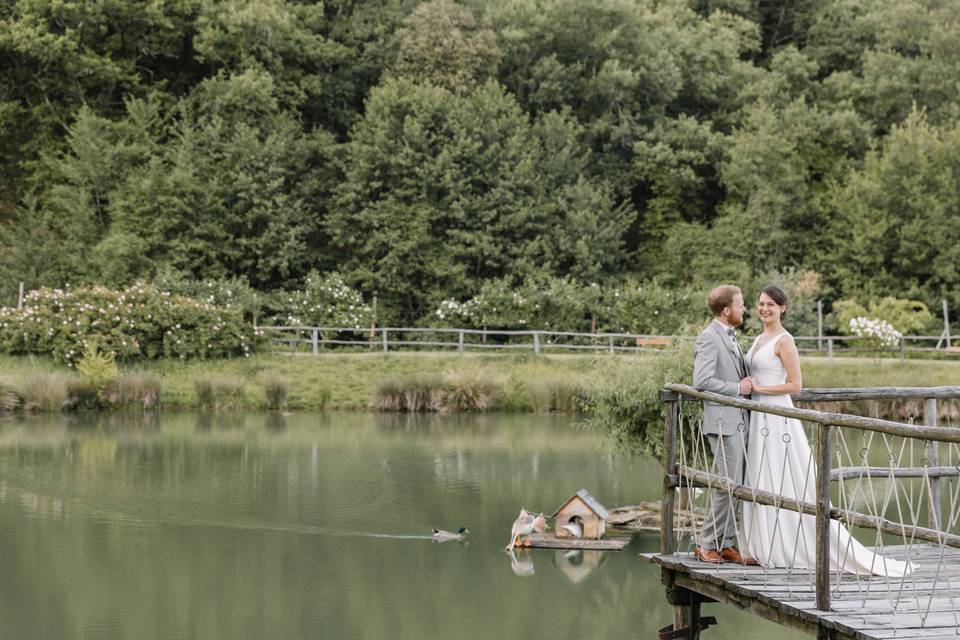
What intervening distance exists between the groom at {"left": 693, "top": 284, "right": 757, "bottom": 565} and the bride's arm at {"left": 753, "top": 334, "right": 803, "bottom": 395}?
15cm

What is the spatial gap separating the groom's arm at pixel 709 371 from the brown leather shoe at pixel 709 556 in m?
0.95

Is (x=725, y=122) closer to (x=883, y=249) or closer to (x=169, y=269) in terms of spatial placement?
(x=883, y=249)

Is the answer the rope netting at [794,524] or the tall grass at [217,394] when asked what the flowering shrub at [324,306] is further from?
the rope netting at [794,524]

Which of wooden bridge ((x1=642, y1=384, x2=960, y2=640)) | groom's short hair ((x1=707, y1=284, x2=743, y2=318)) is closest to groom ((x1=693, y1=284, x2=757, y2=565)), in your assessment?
groom's short hair ((x1=707, y1=284, x2=743, y2=318))

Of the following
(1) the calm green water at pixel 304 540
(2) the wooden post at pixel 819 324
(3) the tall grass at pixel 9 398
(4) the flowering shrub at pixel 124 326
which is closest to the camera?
(1) the calm green water at pixel 304 540

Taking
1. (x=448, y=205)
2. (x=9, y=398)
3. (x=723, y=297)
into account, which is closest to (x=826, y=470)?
(x=723, y=297)

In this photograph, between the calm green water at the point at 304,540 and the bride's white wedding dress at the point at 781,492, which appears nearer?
the bride's white wedding dress at the point at 781,492

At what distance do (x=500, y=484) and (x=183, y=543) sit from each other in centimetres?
526

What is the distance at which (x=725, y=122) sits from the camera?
43.2 m

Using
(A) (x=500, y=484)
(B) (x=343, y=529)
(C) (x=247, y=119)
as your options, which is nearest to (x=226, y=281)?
(C) (x=247, y=119)

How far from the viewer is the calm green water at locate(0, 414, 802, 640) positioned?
11.9m

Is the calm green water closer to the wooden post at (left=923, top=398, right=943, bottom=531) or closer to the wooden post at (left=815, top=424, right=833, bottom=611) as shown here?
the wooden post at (left=923, top=398, right=943, bottom=531)

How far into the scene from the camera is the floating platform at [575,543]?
47.2 ft

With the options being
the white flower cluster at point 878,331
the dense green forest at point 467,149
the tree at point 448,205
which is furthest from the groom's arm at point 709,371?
the tree at point 448,205
